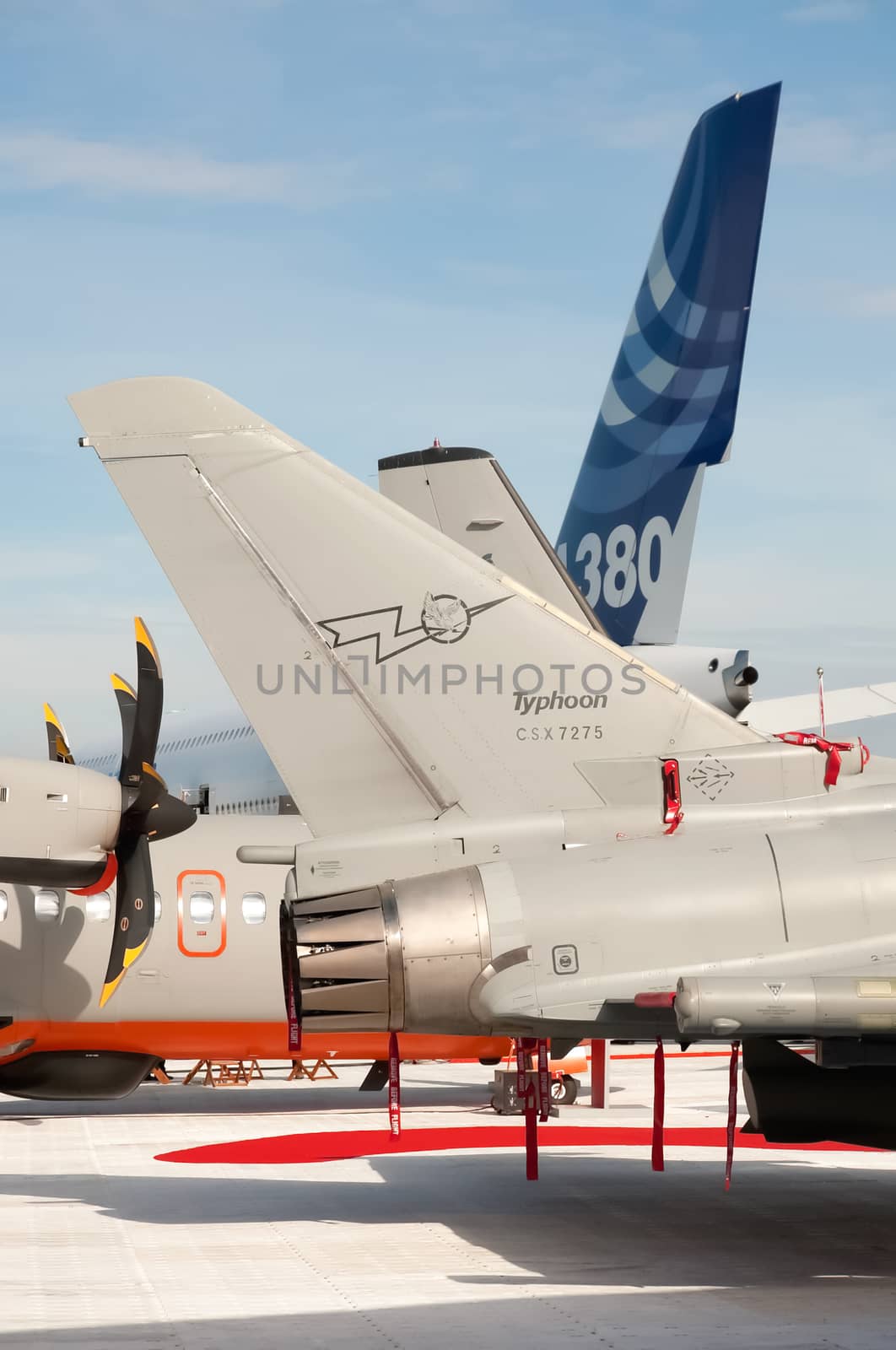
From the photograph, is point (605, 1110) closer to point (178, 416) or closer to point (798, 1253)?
point (798, 1253)

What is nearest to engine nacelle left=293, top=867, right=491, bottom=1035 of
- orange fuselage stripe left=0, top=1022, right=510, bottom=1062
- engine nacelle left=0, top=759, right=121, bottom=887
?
engine nacelle left=0, top=759, right=121, bottom=887

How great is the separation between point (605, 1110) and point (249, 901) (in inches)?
209

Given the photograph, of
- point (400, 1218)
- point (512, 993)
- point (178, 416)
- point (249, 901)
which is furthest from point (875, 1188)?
point (178, 416)

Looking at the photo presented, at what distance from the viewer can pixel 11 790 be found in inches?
600

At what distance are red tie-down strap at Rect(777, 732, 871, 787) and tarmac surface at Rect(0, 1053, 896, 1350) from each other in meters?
3.21

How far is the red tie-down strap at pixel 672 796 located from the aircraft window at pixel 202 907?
789 cm

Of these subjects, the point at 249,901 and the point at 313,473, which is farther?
the point at 249,901

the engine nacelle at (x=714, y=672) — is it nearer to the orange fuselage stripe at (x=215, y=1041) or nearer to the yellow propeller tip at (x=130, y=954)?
the orange fuselage stripe at (x=215, y=1041)

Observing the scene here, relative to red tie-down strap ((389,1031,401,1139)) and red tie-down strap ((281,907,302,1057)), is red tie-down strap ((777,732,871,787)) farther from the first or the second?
red tie-down strap ((281,907,302,1057))

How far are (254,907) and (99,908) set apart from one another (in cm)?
170

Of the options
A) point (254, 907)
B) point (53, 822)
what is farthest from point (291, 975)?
point (254, 907)

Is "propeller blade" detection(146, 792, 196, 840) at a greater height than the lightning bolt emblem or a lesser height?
Result: lesser

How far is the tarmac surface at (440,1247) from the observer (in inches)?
338

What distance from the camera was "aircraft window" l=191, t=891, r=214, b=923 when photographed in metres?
17.2
